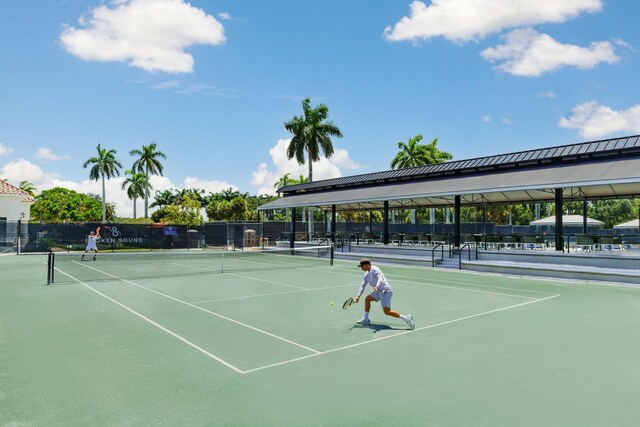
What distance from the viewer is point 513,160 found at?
86.9 feet

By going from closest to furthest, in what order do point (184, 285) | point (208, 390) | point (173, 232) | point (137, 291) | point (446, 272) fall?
point (208, 390) < point (137, 291) < point (184, 285) < point (446, 272) < point (173, 232)

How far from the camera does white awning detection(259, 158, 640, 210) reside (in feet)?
65.4

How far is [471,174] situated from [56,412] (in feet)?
87.6

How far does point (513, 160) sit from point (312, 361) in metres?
22.8

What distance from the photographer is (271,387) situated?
6.23 m

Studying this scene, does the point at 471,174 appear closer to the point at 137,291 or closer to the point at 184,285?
the point at 184,285

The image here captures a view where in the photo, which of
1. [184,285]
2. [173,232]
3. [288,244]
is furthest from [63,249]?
[184,285]

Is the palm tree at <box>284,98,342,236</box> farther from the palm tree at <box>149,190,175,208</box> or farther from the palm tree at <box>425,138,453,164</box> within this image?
the palm tree at <box>149,190,175,208</box>

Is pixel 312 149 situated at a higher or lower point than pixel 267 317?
higher

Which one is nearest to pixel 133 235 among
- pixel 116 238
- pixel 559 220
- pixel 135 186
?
pixel 116 238

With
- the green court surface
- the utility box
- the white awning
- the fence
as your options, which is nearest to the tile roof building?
the fence

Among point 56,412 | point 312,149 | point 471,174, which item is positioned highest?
point 312,149

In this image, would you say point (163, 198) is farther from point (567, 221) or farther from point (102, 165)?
point (567, 221)

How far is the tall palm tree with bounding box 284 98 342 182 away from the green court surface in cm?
3613
